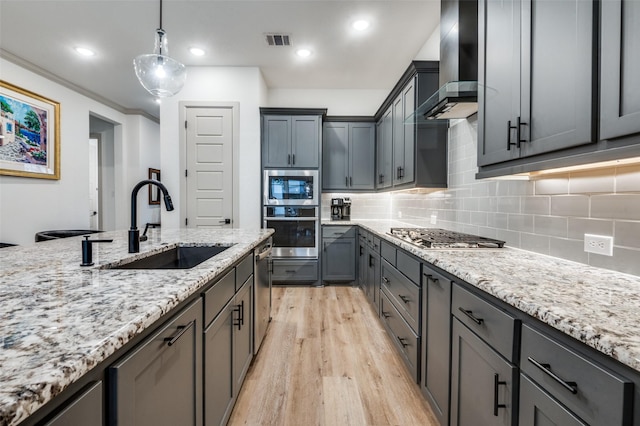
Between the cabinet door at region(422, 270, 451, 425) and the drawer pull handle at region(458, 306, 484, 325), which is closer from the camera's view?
the drawer pull handle at region(458, 306, 484, 325)

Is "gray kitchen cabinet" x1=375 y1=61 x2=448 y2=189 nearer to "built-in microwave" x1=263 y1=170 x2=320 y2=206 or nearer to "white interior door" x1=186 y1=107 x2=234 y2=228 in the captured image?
"built-in microwave" x1=263 y1=170 x2=320 y2=206

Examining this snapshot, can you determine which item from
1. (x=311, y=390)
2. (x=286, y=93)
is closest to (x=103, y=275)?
(x=311, y=390)

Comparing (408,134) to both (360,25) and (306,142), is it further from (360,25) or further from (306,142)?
(306,142)

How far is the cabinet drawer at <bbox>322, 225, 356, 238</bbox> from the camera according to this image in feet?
13.5

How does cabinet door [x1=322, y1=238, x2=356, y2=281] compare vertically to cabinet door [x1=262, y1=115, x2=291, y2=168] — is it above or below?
below

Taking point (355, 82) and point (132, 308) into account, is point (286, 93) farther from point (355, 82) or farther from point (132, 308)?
point (132, 308)

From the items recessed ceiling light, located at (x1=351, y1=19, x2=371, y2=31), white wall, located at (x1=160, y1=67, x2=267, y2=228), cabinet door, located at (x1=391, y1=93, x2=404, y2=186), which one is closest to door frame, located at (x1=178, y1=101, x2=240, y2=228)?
white wall, located at (x1=160, y1=67, x2=267, y2=228)

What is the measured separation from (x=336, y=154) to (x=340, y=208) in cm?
83

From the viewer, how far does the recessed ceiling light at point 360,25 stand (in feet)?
9.63

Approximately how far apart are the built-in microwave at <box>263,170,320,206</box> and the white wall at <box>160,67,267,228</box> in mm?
162

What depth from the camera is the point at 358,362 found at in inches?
88.1

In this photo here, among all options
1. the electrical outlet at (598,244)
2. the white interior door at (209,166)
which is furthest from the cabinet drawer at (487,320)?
the white interior door at (209,166)

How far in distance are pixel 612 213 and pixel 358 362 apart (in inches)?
70.0

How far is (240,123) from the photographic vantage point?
3.95 meters
